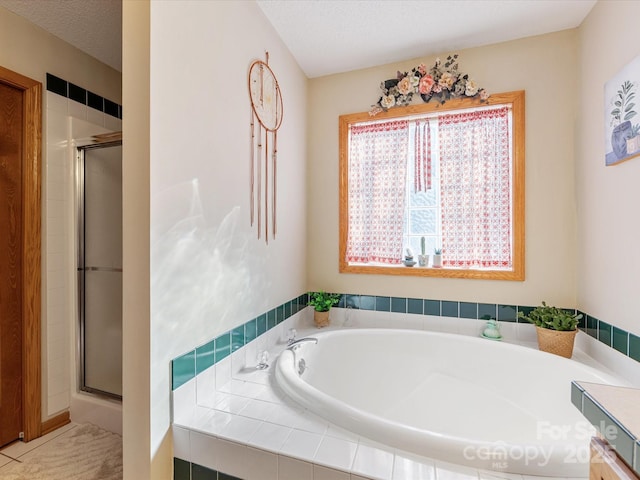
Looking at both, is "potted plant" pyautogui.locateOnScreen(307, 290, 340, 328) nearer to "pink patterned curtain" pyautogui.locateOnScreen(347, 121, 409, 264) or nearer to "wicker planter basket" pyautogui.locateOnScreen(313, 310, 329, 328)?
"wicker planter basket" pyautogui.locateOnScreen(313, 310, 329, 328)

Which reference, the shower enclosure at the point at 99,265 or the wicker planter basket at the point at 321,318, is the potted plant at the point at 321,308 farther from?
the shower enclosure at the point at 99,265

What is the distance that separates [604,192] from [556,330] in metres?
0.79

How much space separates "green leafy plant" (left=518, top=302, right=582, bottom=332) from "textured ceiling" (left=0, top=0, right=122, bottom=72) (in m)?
3.07

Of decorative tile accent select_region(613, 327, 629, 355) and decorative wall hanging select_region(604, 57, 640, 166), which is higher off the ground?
decorative wall hanging select_region(604, 57, 640, 166)

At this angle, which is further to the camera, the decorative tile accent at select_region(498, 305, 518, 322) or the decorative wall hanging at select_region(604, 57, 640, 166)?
the decorative tile accent at select_region(498, 305, 518, 322)

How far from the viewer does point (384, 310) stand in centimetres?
228

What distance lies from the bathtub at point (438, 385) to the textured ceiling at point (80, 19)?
88.6 inches

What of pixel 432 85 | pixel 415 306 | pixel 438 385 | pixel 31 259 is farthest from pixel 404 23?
Result: pixel 31 259

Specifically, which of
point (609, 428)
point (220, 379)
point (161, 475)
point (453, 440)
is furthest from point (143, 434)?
point (609, 428)

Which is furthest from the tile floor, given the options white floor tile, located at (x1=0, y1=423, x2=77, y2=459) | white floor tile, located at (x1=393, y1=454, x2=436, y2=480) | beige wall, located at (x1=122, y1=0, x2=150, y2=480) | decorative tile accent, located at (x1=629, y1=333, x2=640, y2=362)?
decorative tile accent, located at (x1=629, y1=333, x2=640, y2=362)

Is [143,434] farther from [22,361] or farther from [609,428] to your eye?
[22,361]

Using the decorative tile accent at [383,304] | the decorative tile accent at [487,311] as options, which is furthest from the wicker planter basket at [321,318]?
the decorative tile accent at [487,311]

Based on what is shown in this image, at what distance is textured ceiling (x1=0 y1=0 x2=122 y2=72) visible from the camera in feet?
5.70

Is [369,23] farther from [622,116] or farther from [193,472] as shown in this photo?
[193,472]
